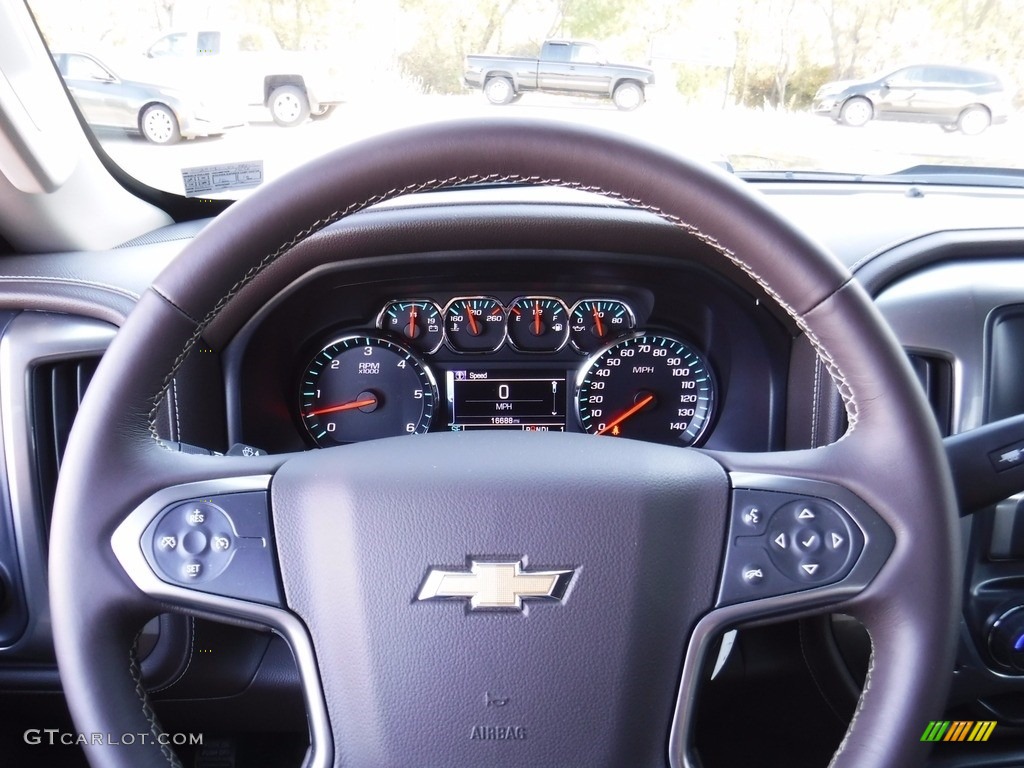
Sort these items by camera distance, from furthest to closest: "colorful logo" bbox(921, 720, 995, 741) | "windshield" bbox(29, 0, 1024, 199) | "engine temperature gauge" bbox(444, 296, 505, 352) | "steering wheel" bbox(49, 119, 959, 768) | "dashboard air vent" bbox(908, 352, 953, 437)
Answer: "engine temperature gauge" bbox(444, 296, 505, 352), "windshield" bbox(29, 0, 1024, 199), "colorful logo" bbox(921, 720, 995, 741), "dashboard air vent" bbox(908, 352, 953, 437), "steering wheel" bbox(49, 119, 959, 768)

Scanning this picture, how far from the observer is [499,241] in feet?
5.86

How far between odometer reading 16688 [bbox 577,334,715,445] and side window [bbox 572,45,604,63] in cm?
63

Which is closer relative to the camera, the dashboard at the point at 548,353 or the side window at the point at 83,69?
the dashboard at the point at 548,353

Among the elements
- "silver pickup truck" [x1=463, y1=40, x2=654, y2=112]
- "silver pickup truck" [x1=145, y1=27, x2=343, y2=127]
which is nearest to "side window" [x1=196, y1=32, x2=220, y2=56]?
"silver pickup truck" [x1=145, y1=27, x2=343, y2=127]

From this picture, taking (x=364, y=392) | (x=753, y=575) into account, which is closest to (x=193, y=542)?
(x=753, y=575)

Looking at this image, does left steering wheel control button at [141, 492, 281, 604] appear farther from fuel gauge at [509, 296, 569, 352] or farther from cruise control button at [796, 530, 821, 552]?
fuel gauge at [509, 296, 569, 352]

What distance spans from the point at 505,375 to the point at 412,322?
0.26m

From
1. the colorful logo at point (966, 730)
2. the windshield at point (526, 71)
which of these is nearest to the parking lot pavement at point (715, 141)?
the windshield at point (526, 71)

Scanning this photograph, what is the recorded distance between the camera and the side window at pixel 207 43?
1.96m

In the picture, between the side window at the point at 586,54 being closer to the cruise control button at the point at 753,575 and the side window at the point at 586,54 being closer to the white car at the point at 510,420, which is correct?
the white car at the point at 510,420

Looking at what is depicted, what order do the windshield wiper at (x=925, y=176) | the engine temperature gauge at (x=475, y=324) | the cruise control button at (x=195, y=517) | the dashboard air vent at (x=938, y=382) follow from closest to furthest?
1. the cruise control button at (x=195, y=517)
2. the dashboard air vent at (x=938, y=382)
3. the engine temperature gauge at (x=475, y=324)
4. the windshield wiper at (x=925, y=176)

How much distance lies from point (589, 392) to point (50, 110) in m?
1.34

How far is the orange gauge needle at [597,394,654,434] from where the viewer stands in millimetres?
2074

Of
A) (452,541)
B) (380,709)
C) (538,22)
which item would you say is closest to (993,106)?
(538,22)
